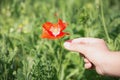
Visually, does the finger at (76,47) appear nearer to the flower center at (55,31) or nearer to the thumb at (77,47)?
the thumb at (77,47)

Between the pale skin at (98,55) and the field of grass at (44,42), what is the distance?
0.51 metres

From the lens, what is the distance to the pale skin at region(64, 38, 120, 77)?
2.03m

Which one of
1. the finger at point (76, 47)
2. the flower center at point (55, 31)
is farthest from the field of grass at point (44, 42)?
the finger at point (76, 47)

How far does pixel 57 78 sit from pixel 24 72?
0.95 feet

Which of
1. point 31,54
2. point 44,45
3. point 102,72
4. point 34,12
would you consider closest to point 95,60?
point 102,72

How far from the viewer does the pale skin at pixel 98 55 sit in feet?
6.67

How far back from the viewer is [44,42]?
3490 mm

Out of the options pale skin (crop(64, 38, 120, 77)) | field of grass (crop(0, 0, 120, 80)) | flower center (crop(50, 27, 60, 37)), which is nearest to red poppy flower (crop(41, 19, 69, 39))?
flower center (crop(50, 27, 60, 37))

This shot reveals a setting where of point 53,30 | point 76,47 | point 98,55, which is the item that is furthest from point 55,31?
point 98,55

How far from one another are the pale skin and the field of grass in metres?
0.51

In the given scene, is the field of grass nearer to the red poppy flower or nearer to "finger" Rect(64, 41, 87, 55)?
the red poppy flower

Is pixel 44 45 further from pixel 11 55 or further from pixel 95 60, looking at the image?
pixel 95 60

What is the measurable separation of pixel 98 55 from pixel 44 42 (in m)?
1.43

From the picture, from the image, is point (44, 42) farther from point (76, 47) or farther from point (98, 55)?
point (98, 55)
